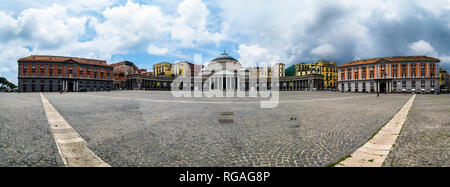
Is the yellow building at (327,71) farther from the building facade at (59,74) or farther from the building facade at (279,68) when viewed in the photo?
the building facade at (59,74)

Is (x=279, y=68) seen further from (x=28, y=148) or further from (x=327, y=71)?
(x=28, y=148)

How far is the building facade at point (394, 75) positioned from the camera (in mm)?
57438

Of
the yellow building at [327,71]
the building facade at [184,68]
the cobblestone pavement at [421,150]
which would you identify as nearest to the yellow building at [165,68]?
the building facade at [184,68]

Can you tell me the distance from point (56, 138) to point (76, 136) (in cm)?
45

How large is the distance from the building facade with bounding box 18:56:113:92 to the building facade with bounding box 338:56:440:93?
100232 mm

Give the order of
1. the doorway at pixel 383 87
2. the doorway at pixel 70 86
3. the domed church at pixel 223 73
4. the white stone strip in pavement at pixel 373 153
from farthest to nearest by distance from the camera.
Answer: the domed church at pixel 223 73 < the doorway at pixel 70 86 < the doorway at pixel 383 87 < the white stone strip in pavement at pixel 373 153

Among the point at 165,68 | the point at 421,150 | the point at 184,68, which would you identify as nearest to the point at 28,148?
the point at 421,150

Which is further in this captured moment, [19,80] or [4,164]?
[19,80]

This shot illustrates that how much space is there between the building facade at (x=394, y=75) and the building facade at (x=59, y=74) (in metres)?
100

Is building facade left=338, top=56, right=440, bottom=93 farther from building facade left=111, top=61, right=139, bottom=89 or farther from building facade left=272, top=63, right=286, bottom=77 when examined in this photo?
building facade left=111, top=61, right=139, bottom=89

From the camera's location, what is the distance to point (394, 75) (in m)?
62.6

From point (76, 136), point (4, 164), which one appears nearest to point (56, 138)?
point (76, 136)
